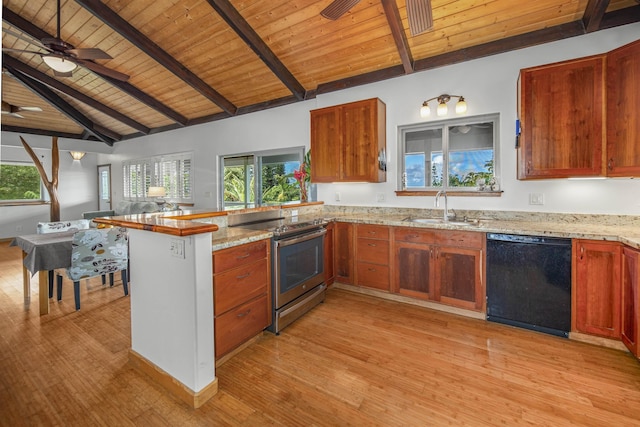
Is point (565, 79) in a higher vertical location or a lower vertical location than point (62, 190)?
higher

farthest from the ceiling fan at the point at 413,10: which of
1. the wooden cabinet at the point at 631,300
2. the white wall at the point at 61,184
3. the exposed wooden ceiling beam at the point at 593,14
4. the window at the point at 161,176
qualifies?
the white wall at the point at 61,184

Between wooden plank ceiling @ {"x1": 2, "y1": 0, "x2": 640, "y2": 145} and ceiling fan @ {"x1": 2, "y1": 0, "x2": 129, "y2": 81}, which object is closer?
wooden plank ceiling @ {"x1": 2, "y1": 0, "x2": 640, "y2": 145}

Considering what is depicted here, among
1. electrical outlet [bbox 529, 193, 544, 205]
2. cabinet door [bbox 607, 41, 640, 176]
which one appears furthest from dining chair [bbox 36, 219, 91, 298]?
cabinet door [bbox 607, 41, 640, 176]

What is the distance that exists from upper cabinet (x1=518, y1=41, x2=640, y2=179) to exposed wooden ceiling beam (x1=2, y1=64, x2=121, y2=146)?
25.5 feet

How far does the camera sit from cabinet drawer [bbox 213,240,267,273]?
2.32 m

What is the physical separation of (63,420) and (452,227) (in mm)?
3361

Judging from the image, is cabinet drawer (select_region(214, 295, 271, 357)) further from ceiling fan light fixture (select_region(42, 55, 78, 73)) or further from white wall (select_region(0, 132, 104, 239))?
white wall (select_region(0, 132, 104, 239))

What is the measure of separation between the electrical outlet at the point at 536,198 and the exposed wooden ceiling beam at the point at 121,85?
6241 mm

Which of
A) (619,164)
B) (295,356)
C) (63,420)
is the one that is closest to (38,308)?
(63,420)

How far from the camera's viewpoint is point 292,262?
3.06 m

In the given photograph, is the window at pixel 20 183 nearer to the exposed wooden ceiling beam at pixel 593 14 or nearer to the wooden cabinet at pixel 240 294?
the wooden cabinet at pixel 240 294

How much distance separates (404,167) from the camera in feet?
14.0

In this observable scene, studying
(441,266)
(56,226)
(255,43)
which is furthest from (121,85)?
(441,266)

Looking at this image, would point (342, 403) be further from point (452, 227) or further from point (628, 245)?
point (628, 245)
